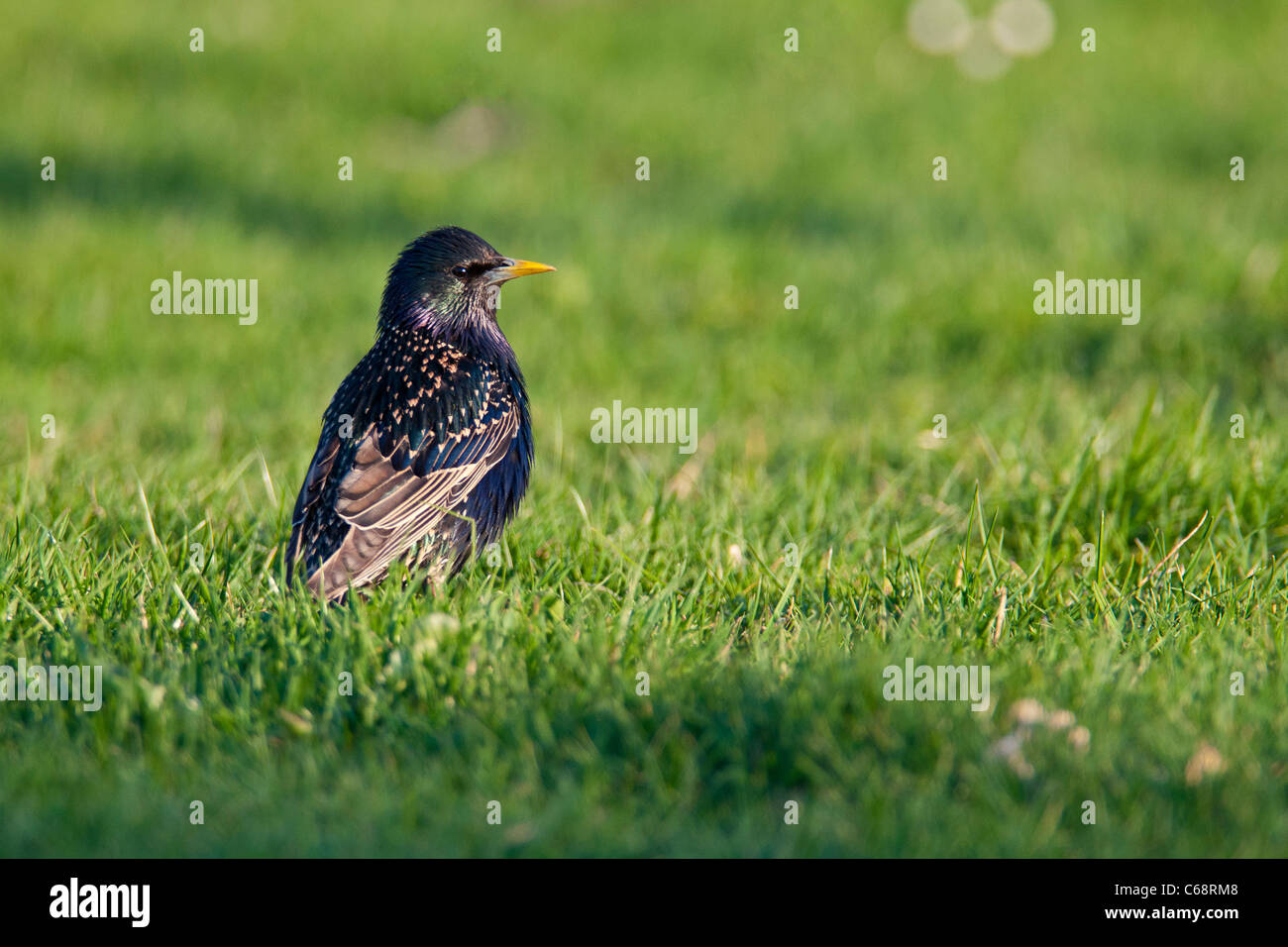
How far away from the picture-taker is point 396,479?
4312 mm

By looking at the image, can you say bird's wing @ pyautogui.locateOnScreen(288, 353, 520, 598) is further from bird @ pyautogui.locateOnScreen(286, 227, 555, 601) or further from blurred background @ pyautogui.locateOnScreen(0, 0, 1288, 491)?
blurred background @ pyautogui.locateOnScreen(0, 0, 1288, 491)

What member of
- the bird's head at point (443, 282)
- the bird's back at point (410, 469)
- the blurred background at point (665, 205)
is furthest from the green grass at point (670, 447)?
the bird's head at point (443, 282)

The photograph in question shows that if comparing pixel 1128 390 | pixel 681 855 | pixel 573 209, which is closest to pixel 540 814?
pixel 681 855

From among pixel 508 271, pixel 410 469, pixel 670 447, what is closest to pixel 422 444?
pixel 410 469

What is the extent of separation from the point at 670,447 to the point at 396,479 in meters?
2.26

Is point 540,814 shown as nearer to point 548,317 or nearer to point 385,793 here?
point 385,793

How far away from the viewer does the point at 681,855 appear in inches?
116

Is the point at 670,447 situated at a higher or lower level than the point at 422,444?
higher

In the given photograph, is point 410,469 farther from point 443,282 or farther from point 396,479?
point 443,282

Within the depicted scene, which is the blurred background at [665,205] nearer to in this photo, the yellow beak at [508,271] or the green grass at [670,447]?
the green grass at [670,447]

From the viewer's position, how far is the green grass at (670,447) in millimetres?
3170

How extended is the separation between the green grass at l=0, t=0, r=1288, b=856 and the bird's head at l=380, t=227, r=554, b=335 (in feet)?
2.64

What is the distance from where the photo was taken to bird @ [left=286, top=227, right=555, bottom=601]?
4207 millimetres
